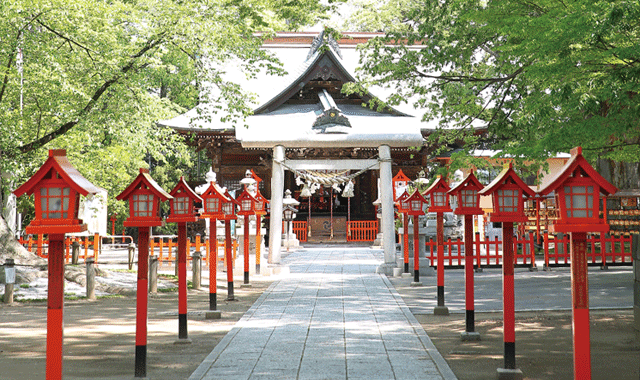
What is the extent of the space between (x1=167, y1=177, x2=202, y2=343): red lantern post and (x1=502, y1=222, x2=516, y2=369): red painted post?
406cm

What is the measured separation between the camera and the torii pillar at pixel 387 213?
1588cm

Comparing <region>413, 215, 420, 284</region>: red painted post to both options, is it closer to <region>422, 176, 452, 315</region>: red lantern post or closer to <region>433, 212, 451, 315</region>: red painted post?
<region>422, 176, 452, 315</region>: red lantern post

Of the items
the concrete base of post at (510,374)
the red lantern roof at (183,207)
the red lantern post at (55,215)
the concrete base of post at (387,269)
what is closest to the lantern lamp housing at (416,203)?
the concrete base of post at (387,269)

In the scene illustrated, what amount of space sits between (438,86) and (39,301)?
9989 mm

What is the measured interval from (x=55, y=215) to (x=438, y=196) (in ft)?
23.3

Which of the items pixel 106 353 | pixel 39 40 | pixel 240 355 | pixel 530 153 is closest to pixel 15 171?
pixel 39 40

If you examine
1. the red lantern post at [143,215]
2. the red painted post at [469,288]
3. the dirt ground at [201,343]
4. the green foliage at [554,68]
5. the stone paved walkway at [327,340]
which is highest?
the green foliage at [554,68]

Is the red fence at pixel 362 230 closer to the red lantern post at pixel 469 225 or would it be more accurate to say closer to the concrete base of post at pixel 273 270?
the concrete base of post at pixel 273 270

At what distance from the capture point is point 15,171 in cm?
1286

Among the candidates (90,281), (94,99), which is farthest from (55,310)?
(94,99)

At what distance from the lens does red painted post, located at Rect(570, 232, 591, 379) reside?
4664 millimetres

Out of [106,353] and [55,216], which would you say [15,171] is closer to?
[106,353]

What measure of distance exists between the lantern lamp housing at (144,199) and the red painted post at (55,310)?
1.36 m

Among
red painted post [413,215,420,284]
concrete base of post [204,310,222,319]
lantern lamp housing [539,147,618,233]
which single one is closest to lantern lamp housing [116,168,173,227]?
concrete base of post [204,310,222,319]
